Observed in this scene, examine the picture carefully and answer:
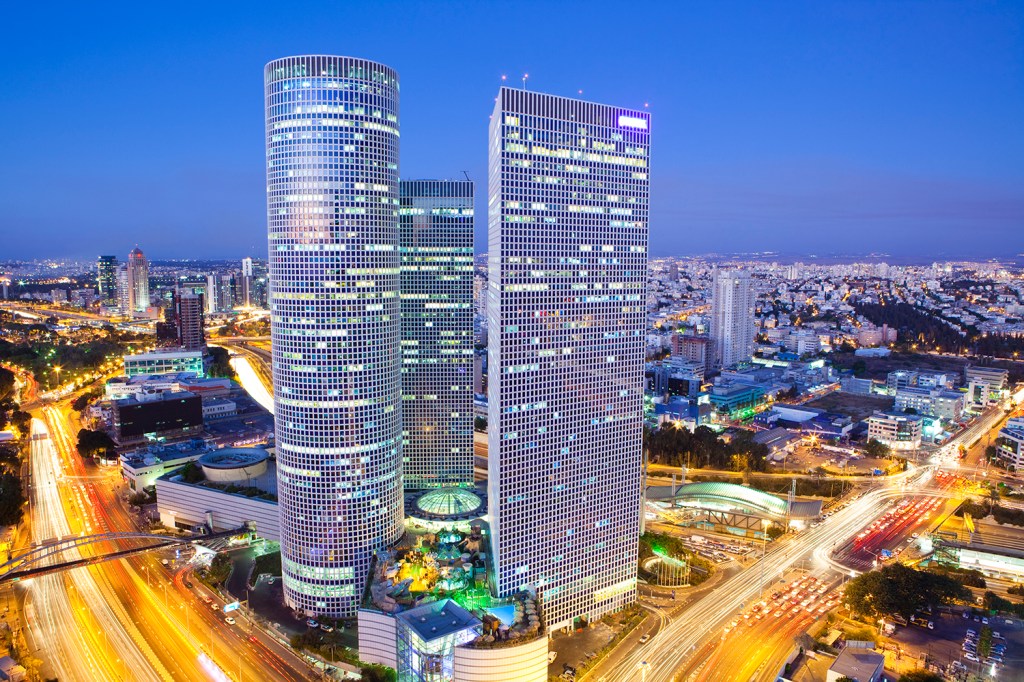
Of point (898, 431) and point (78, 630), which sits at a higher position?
point (898, 431)

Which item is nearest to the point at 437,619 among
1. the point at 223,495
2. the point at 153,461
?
the point at 223,495

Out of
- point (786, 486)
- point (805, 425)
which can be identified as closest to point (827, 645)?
point (786, 486)

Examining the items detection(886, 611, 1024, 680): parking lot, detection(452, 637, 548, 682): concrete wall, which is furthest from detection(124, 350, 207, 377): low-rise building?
detection(886, 611, 1024, 680): parking lot

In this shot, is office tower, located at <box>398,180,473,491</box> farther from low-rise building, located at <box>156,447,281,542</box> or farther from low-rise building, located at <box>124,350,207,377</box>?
low-rise building, located at <box>124,350,207,377</box>

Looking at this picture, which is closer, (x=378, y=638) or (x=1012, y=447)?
(x=378, y=638)

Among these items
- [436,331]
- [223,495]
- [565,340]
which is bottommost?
[223,495]

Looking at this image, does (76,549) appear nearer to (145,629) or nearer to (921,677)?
(145,629)

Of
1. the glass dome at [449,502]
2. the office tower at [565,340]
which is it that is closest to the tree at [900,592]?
the office tower at [565,340]
